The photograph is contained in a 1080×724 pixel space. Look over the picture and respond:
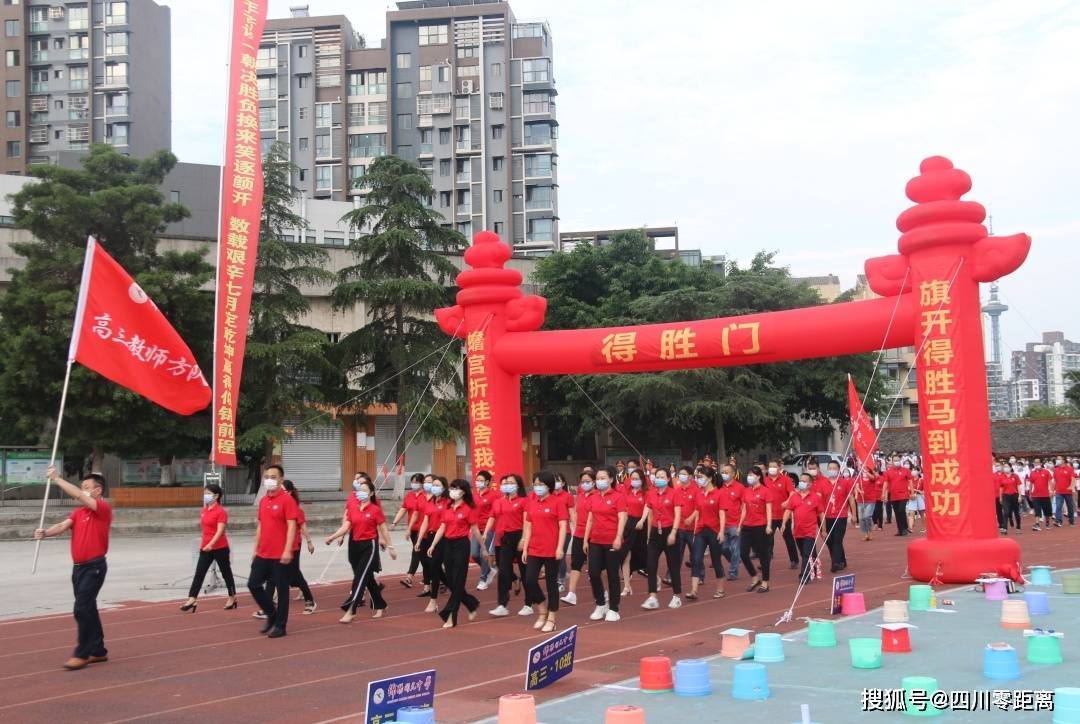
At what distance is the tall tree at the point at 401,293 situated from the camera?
25.6 meters

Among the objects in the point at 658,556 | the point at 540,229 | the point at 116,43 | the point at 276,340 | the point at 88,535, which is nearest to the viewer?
the point at 88,535

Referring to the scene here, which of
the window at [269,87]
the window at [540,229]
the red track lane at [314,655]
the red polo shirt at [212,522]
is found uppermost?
the window at [269,87]

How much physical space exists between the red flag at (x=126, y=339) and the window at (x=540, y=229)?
165ft

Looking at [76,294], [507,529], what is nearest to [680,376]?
[76,294]

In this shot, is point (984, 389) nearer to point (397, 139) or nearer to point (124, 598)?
point (124, 598)

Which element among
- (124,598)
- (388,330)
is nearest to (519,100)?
(388,330)

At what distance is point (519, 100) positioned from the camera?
200 feet

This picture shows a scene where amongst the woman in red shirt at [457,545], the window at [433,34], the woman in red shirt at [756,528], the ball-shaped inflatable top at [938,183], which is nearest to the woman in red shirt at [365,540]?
the woman in red shirt at [457,545]

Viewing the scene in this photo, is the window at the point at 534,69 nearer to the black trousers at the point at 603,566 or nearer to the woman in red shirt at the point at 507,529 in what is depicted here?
the woman in red shirt at the point at 507,529

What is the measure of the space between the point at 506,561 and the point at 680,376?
2104cm

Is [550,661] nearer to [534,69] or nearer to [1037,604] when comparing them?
[1037,604]

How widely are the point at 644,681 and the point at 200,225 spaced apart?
42.1 m

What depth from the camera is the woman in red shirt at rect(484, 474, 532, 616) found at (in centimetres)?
1094

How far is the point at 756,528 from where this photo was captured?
12766 mm
